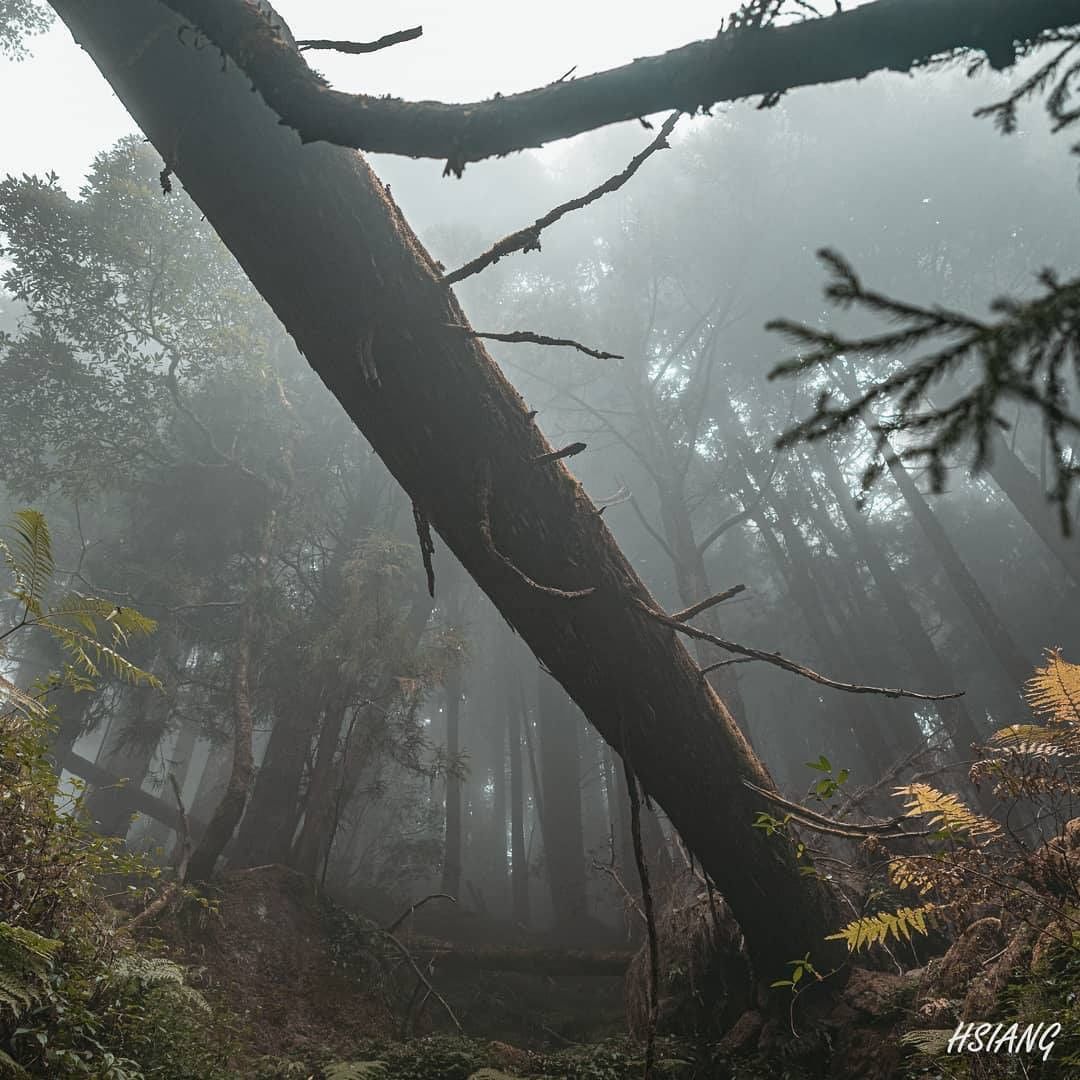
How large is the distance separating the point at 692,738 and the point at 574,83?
2.66 meters

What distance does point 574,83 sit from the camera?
1596 mm

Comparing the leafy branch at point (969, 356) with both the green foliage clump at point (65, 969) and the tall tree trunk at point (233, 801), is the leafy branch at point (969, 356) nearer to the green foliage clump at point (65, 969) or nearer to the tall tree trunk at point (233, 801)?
the green foliage clump at point (65, 969)

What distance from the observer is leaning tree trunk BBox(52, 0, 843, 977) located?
224 cm

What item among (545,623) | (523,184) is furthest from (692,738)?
(523,184)

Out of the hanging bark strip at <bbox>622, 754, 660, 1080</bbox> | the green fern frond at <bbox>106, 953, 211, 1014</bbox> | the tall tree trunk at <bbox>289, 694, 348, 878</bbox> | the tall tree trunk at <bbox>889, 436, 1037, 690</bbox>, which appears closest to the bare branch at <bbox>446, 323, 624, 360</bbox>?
the hanging bark strip at <bbox>622, 754, 660, 1080</bbox>

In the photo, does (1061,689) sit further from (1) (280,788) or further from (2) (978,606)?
(2) (978,606)

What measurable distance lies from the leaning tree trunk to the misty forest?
2cm

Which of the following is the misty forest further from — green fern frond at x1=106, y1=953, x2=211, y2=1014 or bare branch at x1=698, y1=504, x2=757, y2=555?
A: bare branch at x1=698, y1=504, x2=757, y2=555

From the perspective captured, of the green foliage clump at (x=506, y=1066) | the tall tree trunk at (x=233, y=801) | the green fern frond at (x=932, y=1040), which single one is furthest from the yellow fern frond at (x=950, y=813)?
the tall tree trunk at (x=233, y=801)

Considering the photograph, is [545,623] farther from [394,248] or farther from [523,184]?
[523,184]

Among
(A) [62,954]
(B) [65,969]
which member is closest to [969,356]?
(B) [65,969]

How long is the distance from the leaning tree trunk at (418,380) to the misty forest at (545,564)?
17 millimetres

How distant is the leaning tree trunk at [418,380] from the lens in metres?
2.24

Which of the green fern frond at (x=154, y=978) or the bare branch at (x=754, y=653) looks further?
the green fern frond at (x=154, y=978)
